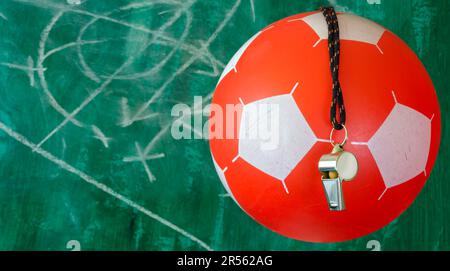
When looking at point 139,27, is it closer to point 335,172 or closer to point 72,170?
point 72,170

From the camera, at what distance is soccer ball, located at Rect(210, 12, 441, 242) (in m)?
1.20

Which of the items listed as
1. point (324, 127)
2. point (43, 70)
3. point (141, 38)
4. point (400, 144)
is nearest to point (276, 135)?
point (324, 127)

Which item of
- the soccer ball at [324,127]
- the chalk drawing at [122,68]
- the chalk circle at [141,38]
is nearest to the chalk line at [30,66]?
the chalk drawing at [122,68]

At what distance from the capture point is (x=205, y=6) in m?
2.11

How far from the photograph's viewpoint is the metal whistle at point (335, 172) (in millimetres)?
1122

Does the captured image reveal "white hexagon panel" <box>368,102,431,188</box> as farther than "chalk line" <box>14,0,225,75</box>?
No

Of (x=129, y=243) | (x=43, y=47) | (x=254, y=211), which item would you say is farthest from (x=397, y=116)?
(x=43, y=47)

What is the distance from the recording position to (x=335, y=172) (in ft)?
3.66

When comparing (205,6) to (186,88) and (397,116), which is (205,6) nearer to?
(186,88)

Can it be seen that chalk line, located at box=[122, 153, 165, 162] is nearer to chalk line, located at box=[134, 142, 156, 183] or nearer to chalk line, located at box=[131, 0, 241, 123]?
chalk line, located at box=[134, 142, 156, 183]

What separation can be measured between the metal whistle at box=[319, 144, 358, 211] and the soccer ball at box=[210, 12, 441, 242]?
5 cm

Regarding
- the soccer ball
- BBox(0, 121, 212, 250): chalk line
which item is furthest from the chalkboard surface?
the soccer ball

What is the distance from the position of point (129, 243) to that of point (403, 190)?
1091 mm

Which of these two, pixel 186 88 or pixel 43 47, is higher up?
pixel 43 47
